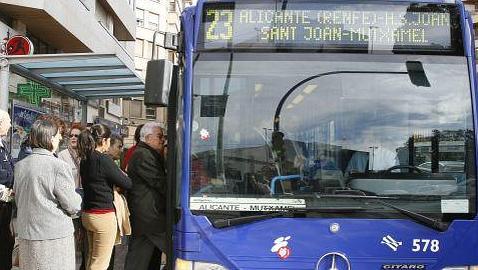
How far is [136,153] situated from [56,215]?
1.48 meters

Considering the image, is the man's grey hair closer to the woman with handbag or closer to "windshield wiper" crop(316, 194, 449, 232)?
the woman with handbag

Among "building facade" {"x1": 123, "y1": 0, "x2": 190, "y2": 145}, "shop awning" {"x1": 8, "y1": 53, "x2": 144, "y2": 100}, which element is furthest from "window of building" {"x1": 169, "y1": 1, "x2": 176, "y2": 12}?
"shop awning" {"x1": 8, "y1": 53, "x2": 144, "y2": 100}

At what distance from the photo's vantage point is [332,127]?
3898mm

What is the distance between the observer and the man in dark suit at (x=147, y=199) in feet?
18.0

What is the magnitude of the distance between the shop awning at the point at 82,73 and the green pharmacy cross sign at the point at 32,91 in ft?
0.57

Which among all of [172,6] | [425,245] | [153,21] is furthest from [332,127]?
[172,6]

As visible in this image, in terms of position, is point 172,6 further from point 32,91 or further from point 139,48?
point 32,91

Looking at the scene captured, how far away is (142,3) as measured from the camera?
48.6 m

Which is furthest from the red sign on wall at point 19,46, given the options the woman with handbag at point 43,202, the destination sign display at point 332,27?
the destination sign display at point 332,27

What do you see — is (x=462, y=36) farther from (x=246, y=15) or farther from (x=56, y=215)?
(x=56, y=215)

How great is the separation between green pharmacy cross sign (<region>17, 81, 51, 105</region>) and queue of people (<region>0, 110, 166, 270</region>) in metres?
5.73

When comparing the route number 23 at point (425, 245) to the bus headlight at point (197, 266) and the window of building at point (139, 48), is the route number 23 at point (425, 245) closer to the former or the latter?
the bus headlight at point (197, 266)

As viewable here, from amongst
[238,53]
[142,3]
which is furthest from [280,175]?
[142,3]

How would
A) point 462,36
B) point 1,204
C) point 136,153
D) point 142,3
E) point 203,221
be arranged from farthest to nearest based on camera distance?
point 142,3 < point 136,153 < point 1,204 < point 462,36 < point 203,221
